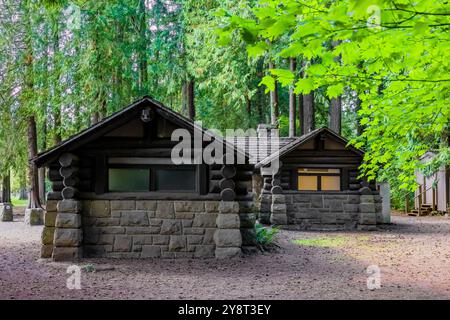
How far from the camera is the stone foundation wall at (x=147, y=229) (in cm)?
1177

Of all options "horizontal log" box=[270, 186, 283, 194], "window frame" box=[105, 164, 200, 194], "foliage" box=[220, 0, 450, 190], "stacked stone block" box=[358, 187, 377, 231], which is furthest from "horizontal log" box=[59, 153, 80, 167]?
"stacked stone block" box=[358, 187, 377, 231]

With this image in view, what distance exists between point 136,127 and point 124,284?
454 cm

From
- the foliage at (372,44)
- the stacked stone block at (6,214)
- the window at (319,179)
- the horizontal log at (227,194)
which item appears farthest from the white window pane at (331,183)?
the stacked stone block at (6,214)

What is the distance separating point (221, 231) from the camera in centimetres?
1165

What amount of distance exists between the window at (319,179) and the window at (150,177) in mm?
9461

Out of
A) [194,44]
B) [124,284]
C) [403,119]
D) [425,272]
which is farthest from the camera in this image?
[194,44]

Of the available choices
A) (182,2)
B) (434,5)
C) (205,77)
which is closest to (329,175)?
(205,77)

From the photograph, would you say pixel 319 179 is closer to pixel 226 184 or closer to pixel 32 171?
pixel 226 184

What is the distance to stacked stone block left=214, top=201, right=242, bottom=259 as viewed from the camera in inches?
458

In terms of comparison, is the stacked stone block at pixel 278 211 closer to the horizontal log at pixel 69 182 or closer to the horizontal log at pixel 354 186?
the horizontal log at pixel 354 186

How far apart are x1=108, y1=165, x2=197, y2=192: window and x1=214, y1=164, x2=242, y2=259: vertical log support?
930mm

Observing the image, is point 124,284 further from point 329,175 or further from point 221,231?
point 329,175

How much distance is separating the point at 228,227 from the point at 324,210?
9.50m

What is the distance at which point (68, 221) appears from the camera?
11.5 m
